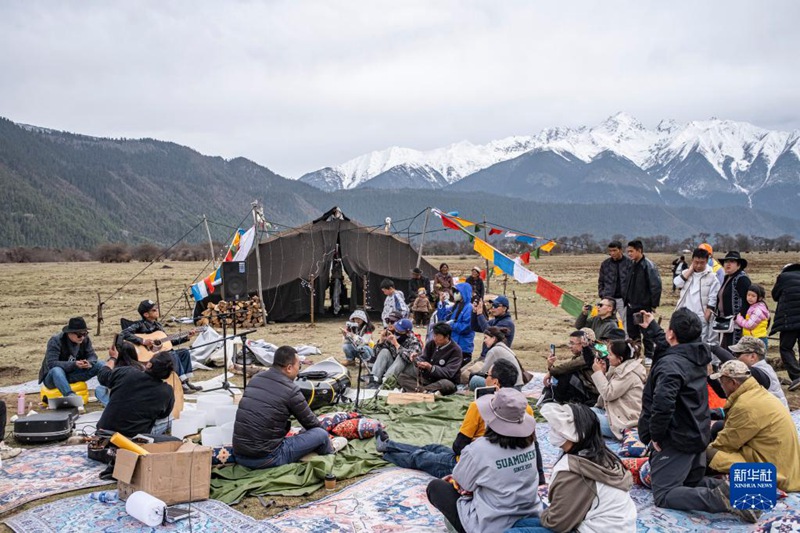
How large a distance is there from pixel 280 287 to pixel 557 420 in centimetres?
1237

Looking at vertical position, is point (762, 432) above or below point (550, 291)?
below

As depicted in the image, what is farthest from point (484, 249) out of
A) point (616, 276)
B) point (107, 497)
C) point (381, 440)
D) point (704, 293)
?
point (107, 497)

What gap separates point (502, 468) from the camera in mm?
3689

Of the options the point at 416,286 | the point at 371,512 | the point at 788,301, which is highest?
the point at 788,301

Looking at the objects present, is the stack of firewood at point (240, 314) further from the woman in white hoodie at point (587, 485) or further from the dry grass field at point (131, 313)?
the woman in white hoodie at point (587, 485)

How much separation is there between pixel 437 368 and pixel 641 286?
3.03 meters

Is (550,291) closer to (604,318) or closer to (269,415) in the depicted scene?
(604,318)

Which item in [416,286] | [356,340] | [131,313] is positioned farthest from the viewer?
[131,313]

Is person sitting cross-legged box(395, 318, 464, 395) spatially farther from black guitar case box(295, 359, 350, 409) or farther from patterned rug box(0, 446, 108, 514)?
patterned rug box(0, 446, 108, 514)

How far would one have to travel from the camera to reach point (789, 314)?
832 cm

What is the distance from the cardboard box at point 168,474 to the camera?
4.60m

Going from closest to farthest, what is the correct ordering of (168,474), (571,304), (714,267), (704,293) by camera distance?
(168,474), (704,293), (714,267), (571,304)

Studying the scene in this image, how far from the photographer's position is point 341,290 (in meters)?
16.8

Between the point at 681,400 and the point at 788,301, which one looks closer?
the point at 681,400
